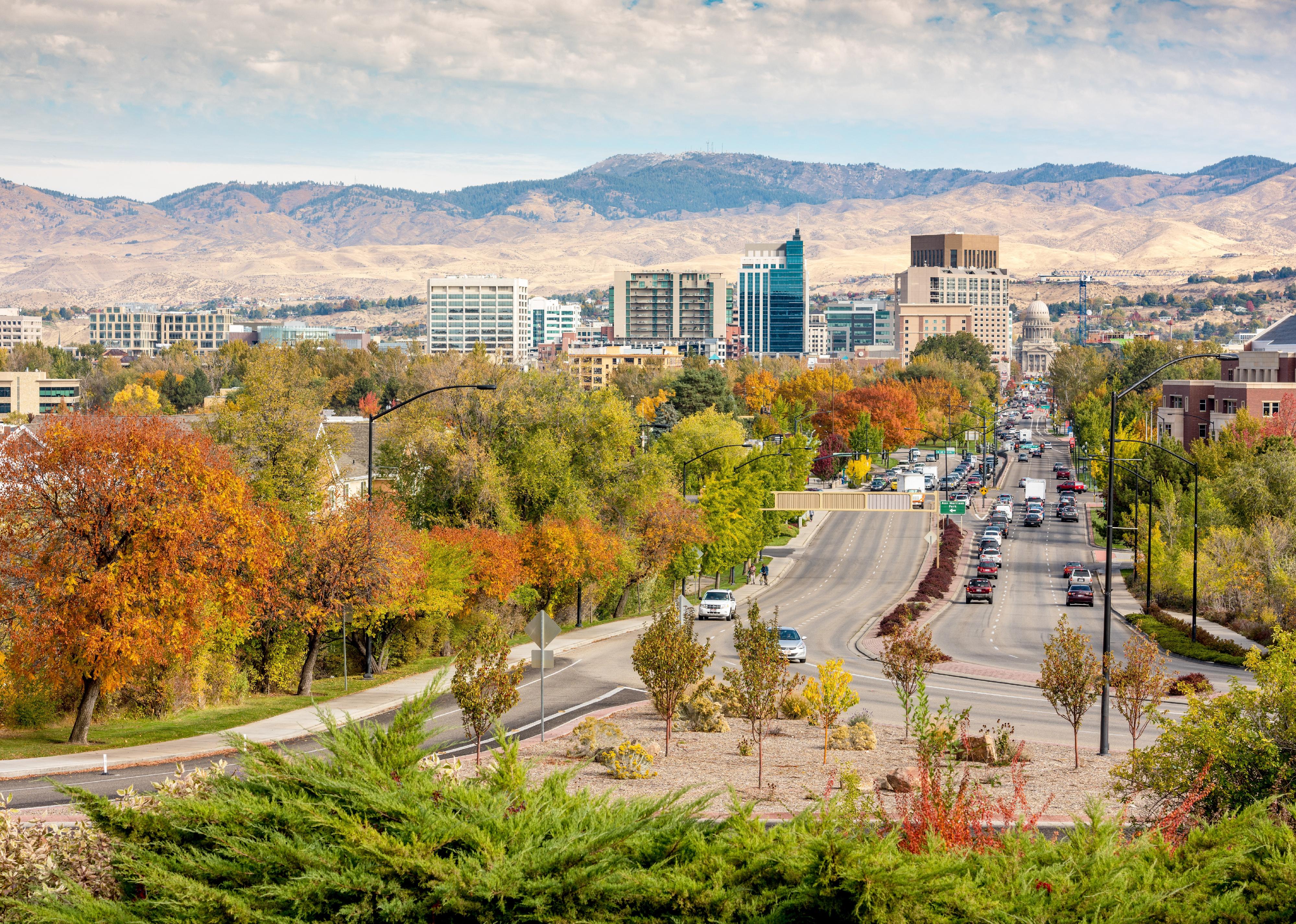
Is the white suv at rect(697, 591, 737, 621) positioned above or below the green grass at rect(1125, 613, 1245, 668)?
below

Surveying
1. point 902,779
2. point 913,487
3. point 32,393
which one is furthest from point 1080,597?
point 32,393

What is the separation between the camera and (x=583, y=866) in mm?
10891

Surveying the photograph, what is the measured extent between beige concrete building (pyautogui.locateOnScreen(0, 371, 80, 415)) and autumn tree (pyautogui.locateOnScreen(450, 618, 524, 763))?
141 meters

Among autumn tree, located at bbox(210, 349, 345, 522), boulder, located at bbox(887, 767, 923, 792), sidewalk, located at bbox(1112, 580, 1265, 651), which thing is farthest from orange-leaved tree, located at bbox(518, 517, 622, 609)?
boulder, located at bbox(887, 767, 923, 792)

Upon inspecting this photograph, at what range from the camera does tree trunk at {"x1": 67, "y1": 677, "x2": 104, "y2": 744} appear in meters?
27.5

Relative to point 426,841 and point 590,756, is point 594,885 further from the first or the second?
point 590,756

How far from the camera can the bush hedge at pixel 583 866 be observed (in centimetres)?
1045

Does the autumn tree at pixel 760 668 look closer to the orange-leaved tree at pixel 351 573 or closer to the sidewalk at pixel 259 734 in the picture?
the sidewalk at pixel 259 734

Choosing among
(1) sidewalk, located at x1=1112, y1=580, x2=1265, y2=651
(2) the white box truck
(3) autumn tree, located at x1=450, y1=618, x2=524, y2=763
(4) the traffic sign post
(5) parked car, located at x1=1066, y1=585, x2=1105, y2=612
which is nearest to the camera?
(3) autumn tree, located at x1=450, y1=618, x2=524, y2=763

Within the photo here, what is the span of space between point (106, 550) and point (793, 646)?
72.4 feet

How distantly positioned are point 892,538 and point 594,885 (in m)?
77.3

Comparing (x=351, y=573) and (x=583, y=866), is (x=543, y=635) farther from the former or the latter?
(x=583, y=866)

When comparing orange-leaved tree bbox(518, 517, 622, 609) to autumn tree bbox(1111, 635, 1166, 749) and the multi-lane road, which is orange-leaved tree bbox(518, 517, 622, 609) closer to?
the multi-lane road

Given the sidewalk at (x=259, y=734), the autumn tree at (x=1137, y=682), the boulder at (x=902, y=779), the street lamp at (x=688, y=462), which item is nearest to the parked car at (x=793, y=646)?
the sidewalk at (x=259, y=734)
